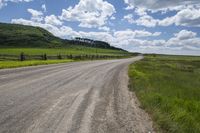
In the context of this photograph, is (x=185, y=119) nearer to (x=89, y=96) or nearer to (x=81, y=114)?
(x=81, y=114)

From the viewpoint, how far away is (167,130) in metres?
6.95

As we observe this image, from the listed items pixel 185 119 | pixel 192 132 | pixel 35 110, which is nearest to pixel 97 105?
pixel 35 110

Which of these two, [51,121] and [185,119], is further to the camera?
[185,119]

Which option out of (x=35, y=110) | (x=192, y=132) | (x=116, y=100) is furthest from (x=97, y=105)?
(x=192, y=132)

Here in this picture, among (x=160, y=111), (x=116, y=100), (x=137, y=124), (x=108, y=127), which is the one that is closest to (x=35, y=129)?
(x=108, y=127)

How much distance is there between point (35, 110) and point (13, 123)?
1.54 m

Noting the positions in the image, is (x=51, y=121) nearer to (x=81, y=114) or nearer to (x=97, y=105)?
(x=81, y=114)

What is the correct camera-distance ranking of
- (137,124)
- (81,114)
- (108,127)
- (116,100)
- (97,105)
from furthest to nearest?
(116,100) → (97,105) → (81,114) → (137,124) → (108,127)

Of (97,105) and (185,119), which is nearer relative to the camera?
(185,119)

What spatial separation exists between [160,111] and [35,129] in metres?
4.19

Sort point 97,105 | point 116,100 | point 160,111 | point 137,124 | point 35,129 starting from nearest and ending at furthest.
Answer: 1. point 35,129
2. point 137,124
3. point 160,111
4. point 97,105
5. point 116,100

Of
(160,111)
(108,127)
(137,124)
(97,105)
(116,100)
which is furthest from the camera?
(116,100)

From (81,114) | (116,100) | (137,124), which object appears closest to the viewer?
(137,124)

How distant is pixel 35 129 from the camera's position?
628 cm
